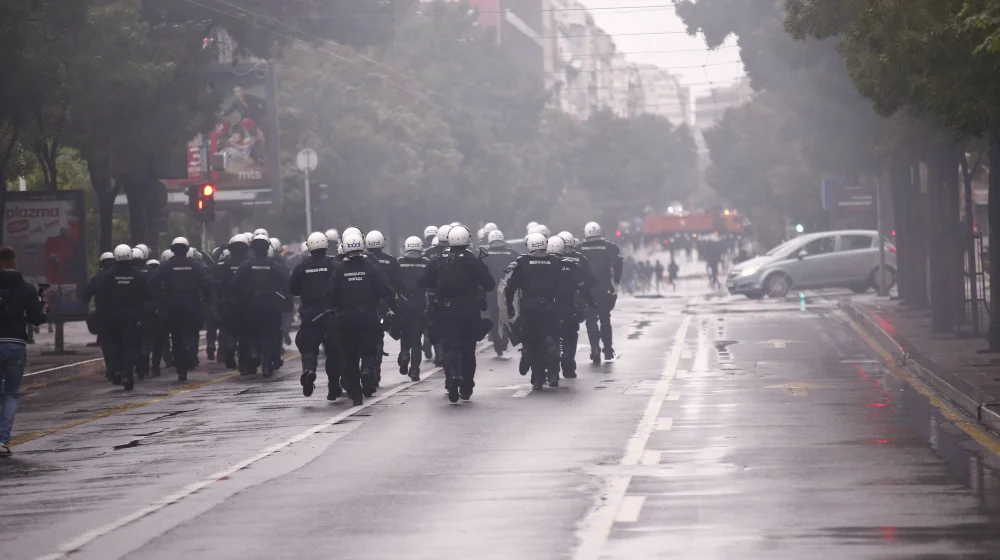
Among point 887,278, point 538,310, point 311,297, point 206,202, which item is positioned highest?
point 206,202

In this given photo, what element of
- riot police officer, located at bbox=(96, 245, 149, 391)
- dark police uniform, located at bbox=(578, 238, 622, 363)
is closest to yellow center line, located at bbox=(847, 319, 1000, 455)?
dark police uniform, located at bbox=(578, 238, 622, 363)

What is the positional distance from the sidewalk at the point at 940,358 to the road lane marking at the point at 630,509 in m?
5.08

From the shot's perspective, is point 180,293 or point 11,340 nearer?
point 11,340

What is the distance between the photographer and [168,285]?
25.2 metres

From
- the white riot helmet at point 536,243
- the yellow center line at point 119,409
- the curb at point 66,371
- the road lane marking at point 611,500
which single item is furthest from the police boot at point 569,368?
the curb at point 66,371

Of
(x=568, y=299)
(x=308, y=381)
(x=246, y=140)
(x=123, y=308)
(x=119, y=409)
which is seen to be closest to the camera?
(x=308, y=381)

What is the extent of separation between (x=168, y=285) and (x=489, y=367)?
469 centimetres

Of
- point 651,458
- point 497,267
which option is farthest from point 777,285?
point 651,458

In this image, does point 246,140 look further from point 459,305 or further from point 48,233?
point 459,305

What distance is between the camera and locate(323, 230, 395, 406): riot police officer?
18891mm

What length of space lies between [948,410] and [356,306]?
6.16 metres

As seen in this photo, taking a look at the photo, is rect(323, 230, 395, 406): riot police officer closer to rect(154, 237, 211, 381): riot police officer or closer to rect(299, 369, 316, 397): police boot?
rect(299, 369, 316, 397): police boot

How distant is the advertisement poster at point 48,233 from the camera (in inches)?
1228

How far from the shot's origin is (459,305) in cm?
1941
